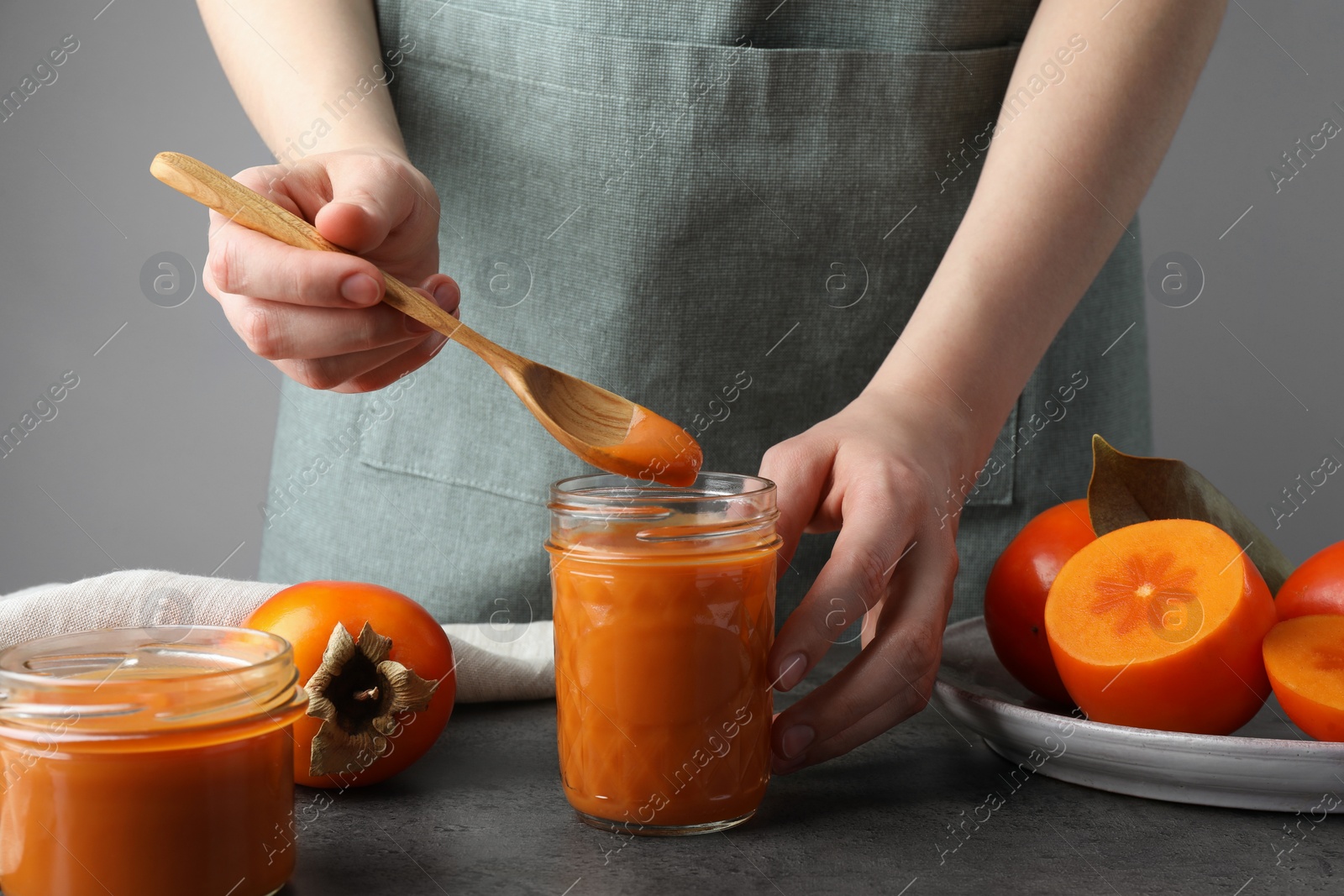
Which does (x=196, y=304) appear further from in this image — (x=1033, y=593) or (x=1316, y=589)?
(x=1316, y=589)

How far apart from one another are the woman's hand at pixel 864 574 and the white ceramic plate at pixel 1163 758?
0.20 ft

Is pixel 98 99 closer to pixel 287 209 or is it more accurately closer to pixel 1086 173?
pixel 287 209

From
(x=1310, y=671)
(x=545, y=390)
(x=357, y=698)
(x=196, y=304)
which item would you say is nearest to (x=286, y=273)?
(x=545, y=390)

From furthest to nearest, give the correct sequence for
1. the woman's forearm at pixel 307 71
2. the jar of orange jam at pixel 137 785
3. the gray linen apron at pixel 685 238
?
1. the gray linen apron at pixel 685 238
2. the woman's forearm at pixel 307 71
3. the jar of orange jam at pixel 137 785

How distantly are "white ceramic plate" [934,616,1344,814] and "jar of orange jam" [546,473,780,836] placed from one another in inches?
7.2

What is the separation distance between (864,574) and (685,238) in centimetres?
57

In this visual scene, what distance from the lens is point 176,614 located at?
899 mm

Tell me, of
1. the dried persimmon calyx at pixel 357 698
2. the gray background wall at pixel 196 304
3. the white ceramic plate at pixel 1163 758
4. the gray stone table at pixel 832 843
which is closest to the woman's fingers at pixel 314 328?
the dried persimmon calyx at pixel 357 698

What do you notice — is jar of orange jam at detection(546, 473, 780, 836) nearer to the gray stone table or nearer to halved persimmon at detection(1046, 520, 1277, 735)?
the gray stone table

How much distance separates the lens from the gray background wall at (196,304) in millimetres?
2244

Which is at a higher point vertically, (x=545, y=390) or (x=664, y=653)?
(x=545, y=390)

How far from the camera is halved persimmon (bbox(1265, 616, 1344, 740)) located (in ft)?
2.38

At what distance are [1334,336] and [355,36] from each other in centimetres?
202

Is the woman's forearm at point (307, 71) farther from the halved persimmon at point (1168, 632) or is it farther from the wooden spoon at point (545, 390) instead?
the halved persimmon at point (1168, 632)
